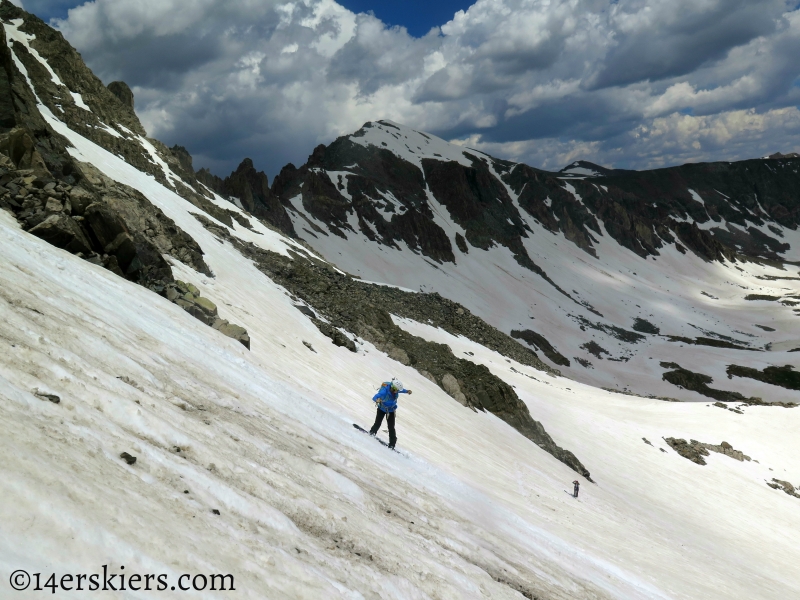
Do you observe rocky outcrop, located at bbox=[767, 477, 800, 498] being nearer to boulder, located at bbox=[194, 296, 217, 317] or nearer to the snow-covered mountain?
the snow-covered mountain

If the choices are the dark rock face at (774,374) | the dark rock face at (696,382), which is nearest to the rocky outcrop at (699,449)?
the dark rock face at (696,382)

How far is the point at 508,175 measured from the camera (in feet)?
527

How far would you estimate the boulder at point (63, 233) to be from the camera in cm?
1123

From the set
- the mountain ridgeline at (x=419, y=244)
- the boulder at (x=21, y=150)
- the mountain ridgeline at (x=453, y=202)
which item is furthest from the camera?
the mountain ridgeline at (x=453, y=202)

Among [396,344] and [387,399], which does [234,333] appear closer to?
[387,399]

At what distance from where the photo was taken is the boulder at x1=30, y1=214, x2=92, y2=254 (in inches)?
442

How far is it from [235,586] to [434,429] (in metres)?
12.5

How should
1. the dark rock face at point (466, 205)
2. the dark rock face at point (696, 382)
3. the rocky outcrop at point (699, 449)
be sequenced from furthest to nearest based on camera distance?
the dark rock face at point (466, 205)
the dark rock face at point (696, 382)
the rocky outcrop at point (699, 449)

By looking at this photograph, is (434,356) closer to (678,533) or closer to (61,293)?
(678,533)

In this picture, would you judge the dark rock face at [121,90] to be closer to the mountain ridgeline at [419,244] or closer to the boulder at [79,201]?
the mountain ridgeline at [419,244]

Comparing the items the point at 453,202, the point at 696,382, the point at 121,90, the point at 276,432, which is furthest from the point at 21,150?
the point at 453,202

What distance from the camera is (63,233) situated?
11.5 meters

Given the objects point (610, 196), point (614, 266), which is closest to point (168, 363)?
point (614, 266)

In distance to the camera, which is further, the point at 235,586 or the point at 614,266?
the point at 614,266
